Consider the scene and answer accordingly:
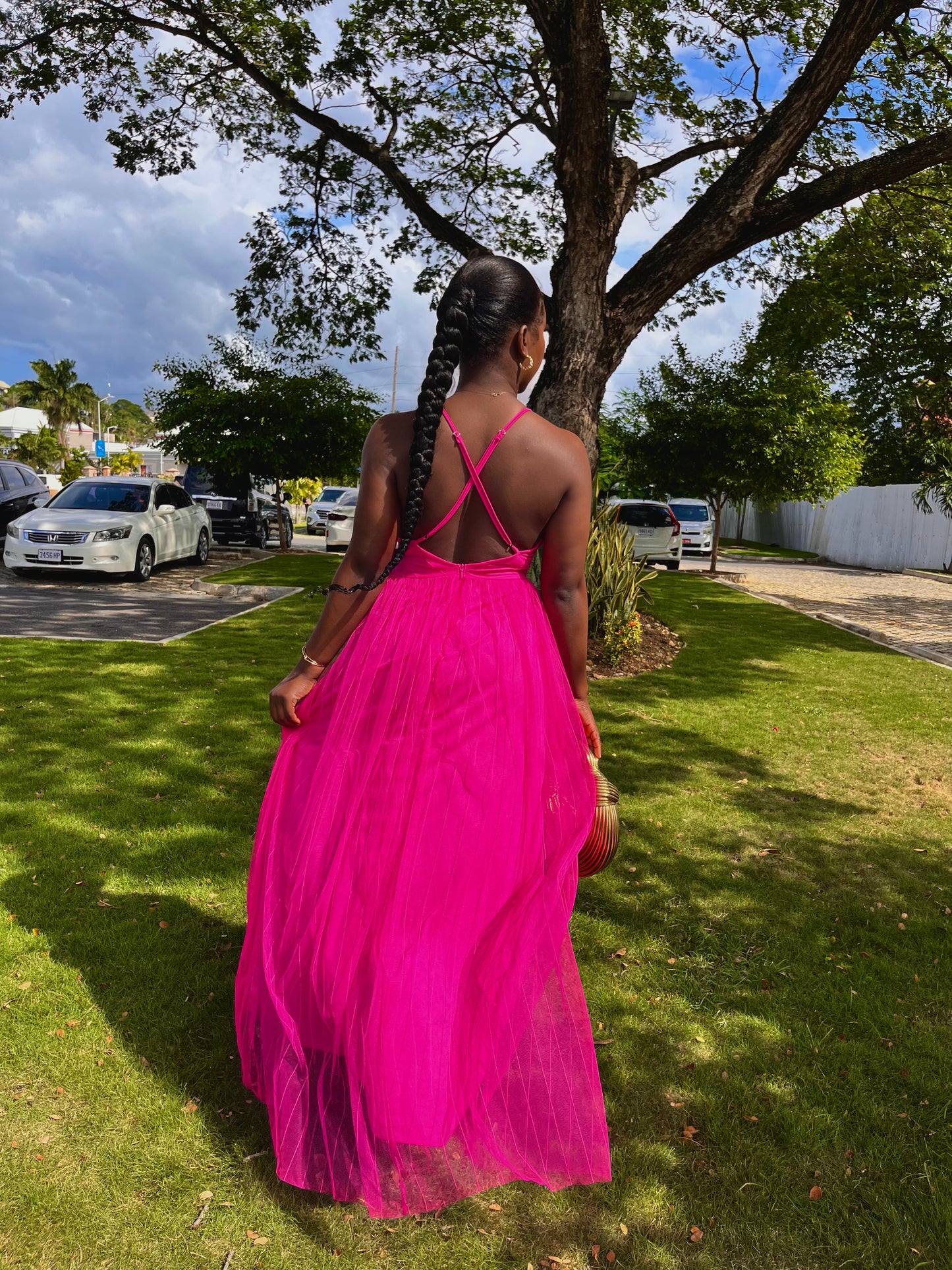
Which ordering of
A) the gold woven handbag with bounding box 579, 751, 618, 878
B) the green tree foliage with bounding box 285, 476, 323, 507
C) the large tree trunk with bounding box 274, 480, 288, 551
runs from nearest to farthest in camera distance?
the gold woven handbag with bounding box 579, 751, 618, 878 < the large tree trunk with bounding box 274, 480, 288, 551 < the green tree foliage with bounding box 285, 476, 323, 507

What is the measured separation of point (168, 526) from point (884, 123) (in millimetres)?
11985

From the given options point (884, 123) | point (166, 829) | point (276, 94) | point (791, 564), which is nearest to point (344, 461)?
point (276, 94)

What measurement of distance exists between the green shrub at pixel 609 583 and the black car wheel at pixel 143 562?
7.93m

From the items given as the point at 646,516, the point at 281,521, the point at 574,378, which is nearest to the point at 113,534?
the point at 281,521

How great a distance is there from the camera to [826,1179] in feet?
8.15

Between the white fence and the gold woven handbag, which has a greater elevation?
the white fence

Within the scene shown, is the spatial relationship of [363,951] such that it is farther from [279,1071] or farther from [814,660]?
[814,660]

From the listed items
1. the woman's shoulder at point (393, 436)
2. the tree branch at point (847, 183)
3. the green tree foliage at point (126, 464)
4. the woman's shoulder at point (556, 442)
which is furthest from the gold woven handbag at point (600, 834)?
the green tree foliage at point (126, 464)

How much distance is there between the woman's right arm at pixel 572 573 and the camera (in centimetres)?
233

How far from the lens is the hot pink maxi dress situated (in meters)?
2.19

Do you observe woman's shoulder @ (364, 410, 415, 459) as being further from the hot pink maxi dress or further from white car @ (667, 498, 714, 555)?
white car @ (667, 498, 714, 555)

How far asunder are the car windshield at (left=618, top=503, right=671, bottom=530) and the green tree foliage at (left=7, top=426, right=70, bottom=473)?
44356 mm

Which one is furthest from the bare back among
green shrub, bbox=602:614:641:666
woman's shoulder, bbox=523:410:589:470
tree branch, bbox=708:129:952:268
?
tree branch, bbox=708:129:952:268

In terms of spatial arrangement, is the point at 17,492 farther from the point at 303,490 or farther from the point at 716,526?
the point at 303,490
